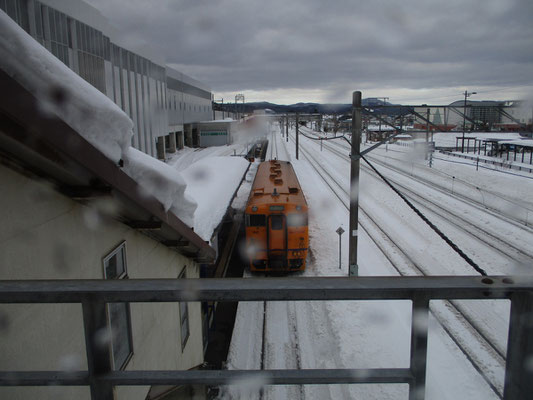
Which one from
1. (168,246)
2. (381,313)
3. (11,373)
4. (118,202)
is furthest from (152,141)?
(11,373)

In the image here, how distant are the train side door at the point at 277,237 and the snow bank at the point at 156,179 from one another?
331 inches

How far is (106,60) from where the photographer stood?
19.0 m

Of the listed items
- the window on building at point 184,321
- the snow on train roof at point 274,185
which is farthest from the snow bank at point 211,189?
the window on building at point 184,321

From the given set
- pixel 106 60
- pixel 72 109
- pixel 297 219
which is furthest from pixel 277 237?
pixel 106 60

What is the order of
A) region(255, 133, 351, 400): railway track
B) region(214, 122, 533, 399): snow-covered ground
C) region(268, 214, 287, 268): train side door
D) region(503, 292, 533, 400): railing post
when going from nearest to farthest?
region(503, 292, 533, 400): railing post < region(255, 133, 351, 400): railway track < region(214, 122, 533, 399): snow-covered ground < region(268, 214, 287, 268): train side door

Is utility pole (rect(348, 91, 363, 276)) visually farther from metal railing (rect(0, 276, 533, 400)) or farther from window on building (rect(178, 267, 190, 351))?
metal railing (rect(0, 276, 533, 400))

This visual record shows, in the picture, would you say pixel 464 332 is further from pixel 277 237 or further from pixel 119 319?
pixel 119 319

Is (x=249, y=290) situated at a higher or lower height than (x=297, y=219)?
higher

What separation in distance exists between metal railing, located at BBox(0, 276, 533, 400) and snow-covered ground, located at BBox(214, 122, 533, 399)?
550mm

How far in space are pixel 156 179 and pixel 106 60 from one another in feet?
55.9

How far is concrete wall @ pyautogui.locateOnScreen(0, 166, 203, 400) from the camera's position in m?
2.74

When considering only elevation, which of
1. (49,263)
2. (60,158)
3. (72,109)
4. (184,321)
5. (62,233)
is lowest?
(184,321)

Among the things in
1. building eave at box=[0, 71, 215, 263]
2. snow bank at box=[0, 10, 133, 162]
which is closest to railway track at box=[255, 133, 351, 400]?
building eave at box=[0, 71, 215, 263]

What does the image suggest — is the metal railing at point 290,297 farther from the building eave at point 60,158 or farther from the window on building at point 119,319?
the window on building at point 119,319
